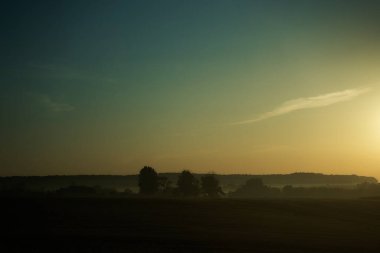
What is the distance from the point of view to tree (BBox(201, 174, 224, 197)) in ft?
374

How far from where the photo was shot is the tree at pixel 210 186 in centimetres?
11412

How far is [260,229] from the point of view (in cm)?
4272

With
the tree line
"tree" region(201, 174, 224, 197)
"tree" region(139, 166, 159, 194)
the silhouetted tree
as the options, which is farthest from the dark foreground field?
the silhouetted tree

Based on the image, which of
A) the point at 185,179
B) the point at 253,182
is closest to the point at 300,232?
the point at 185,179

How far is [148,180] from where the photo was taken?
112 m

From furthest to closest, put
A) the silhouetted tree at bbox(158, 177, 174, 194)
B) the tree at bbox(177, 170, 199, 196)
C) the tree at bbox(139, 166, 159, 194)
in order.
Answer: the silhouetted tree at bbox(158, 177, 174, 194) → the tree at bbox(139, 166, 159, 194) → the tree at bbox(177, 170, 199, 196)

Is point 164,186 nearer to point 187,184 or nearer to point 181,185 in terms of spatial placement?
point 181,185

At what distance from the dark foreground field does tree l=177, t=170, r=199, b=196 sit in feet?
141

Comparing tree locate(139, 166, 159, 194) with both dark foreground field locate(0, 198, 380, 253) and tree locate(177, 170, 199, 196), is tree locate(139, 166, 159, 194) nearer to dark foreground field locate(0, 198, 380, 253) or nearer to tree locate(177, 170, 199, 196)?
tree locate(177, 170, 199, 196)

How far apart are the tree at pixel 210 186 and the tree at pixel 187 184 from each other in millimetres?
3022

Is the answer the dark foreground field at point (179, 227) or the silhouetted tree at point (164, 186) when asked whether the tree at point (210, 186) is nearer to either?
the silhouetted tree at point (164, 186)

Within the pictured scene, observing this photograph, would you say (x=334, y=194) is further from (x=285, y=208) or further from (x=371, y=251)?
(x=371, y=251)

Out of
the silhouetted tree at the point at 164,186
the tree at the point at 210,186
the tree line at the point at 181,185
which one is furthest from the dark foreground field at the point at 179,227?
the silhouetted tree at the point at 164,186

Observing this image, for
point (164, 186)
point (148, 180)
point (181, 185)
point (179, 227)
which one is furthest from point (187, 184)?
point (179, 227)
